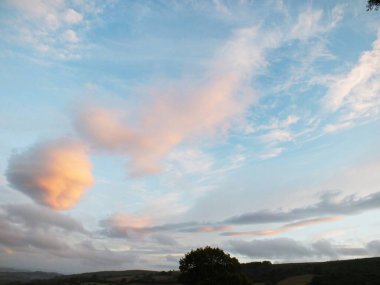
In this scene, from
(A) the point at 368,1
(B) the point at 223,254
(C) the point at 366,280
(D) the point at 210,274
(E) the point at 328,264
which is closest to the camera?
(A) the point at 368,1

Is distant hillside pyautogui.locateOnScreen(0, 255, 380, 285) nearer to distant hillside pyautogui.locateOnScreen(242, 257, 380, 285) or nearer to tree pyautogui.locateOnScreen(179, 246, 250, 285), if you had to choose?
distant hillside pyautogui.locateOnScreen(242, 257, 380, 285)

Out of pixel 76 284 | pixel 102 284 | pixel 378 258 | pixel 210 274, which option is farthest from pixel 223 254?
pixel 76 284

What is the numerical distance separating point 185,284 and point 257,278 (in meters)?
83.7

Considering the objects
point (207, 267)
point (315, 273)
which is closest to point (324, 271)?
point (315, 273)

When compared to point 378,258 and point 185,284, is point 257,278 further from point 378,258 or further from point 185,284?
point 185,284

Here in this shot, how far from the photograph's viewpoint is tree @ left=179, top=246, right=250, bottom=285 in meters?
66.6

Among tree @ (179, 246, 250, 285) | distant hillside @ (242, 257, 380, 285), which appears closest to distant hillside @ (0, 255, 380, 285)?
distant hillside @ (242, 257, 380, 285)

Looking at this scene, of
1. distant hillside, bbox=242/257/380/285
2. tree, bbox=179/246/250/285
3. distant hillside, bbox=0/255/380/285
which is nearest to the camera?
tree, bbox=179/246/250/285

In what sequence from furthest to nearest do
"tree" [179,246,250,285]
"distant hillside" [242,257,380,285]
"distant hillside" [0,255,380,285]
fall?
"distant hillside" [0,255,380,285] < "distant hillside" [242,257,380,285] < "tree" [179,246,250,285]

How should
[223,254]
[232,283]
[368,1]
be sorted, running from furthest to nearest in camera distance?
1. [223,254]
2. [232,283]
3. [368,1]

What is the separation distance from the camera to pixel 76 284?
165 m

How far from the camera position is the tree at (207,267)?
6662 cm

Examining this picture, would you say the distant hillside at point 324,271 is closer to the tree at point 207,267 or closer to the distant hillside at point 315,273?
the distant hillside at point 315,273

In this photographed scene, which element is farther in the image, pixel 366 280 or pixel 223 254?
pixel 366 280
